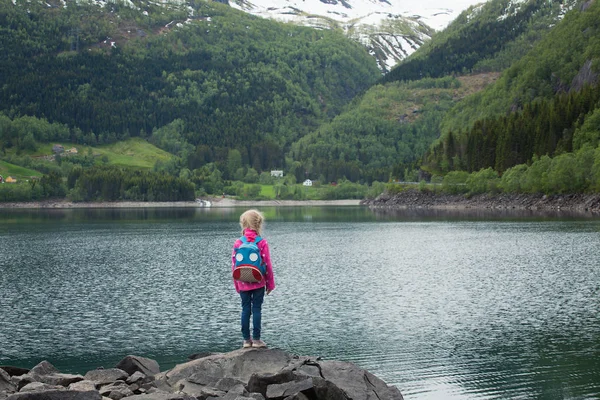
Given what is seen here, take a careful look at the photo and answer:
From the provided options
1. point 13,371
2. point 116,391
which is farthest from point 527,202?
point 116,391

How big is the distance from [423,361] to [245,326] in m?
9.74

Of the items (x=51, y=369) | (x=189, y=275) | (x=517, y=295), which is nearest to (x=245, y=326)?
(x=51, y=369)

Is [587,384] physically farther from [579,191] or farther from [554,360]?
[579,191]

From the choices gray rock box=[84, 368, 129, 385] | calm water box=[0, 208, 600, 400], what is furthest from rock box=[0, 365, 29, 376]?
calm water box=[0, 208, 600, 400]

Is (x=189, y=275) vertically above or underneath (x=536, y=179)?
underneath

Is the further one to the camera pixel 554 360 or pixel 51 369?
pixel 554 360

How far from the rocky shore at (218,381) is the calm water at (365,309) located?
4.93 m

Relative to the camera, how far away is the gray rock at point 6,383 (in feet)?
75.0

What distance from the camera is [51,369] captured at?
26.4 meters

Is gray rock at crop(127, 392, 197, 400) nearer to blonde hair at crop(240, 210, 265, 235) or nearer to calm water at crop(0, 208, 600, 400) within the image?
blonde hair at crop(240, 210, 265, 235)

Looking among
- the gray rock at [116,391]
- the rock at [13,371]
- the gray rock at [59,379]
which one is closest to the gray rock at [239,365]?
the gray rock at [116,391]

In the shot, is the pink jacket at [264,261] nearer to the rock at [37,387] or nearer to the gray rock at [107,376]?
the gray rock at [107,376]

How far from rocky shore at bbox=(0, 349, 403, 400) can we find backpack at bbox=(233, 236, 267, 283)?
237cm

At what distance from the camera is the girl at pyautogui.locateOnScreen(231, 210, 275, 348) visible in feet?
82.8
